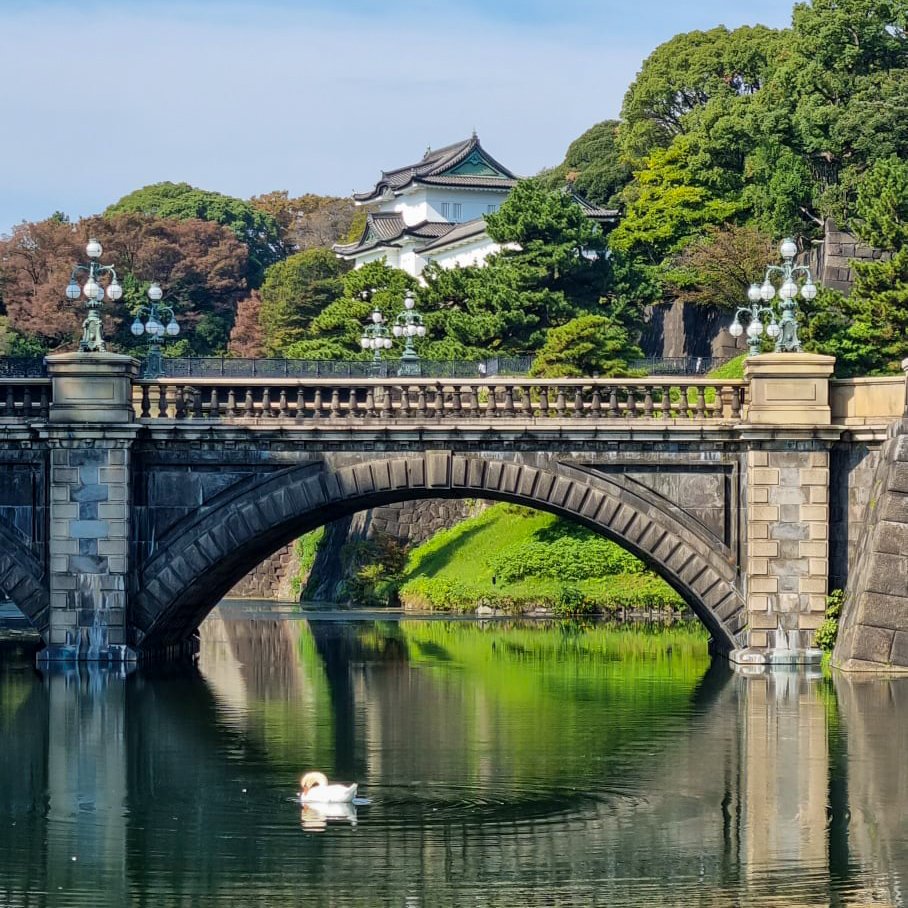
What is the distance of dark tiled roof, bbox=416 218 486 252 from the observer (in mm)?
95812

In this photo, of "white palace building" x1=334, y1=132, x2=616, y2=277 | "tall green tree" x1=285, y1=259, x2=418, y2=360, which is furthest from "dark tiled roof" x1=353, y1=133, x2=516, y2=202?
"tall green tree" x1=285, y1=259, x2=418, y2=360

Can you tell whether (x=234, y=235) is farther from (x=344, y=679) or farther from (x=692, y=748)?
(x=692, y=748)

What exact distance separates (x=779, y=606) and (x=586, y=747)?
9756mm

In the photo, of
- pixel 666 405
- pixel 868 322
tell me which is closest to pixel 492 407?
pixel 666 405

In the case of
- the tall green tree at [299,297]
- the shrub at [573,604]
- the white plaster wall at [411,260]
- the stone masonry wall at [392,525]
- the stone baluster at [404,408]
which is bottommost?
the shrub at [573,604]

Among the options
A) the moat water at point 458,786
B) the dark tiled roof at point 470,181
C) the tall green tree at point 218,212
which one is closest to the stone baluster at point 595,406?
the moat water at point 458,786

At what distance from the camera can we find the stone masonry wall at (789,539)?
3888 cm

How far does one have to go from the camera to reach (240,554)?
4062 cm

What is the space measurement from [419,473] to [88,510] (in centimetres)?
644

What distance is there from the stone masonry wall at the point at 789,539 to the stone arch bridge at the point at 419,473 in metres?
0.04

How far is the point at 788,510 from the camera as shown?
38.9 m

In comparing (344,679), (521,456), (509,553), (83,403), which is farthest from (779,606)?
(509,553)

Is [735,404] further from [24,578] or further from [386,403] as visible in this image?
[24,578]

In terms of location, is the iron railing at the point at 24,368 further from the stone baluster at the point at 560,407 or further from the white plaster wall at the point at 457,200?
the white plaster wall at the point at 457,200
